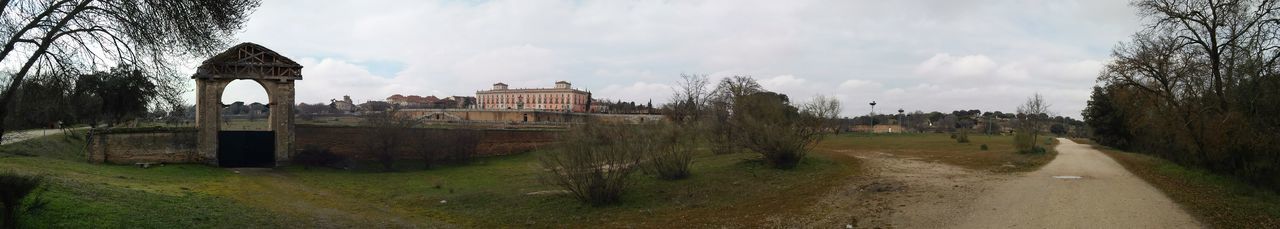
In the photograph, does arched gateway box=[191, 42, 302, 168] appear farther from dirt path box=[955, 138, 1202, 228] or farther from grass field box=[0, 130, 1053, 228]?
dirt path box=[955, 138, 1202, 228]

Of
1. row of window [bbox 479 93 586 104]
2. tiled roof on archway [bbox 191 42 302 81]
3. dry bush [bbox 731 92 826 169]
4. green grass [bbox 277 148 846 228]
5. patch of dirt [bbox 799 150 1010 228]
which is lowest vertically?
green grass [bbox 277 148 846 228]

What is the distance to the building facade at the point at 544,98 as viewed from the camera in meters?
127

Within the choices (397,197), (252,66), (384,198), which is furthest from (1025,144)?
(252,66)

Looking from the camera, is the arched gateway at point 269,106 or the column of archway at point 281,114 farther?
the column of archway at point 281,114

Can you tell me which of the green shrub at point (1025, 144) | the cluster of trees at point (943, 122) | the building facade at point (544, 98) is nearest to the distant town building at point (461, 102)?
the building facade at point (544, 98)

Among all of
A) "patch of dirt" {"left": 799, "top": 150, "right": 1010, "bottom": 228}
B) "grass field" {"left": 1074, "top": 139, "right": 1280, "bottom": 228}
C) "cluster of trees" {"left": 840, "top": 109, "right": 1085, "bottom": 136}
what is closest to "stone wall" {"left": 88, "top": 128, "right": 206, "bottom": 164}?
"patch of dirt" {"left": 799, "top": 150, "right": 1010, "bottom": 228}

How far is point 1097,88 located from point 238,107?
98.2 meters

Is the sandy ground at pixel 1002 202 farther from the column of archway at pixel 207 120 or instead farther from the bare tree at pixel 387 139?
the column of archway at pixel 207 120

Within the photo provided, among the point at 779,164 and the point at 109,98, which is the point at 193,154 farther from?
the point at 779,164

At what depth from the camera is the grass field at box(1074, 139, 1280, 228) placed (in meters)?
10.1

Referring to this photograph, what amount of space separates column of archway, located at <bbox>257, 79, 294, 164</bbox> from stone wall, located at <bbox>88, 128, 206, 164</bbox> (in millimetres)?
2711

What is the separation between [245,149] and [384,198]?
451 inches

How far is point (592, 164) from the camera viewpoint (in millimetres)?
15359

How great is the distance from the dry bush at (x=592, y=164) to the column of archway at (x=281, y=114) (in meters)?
15.8
